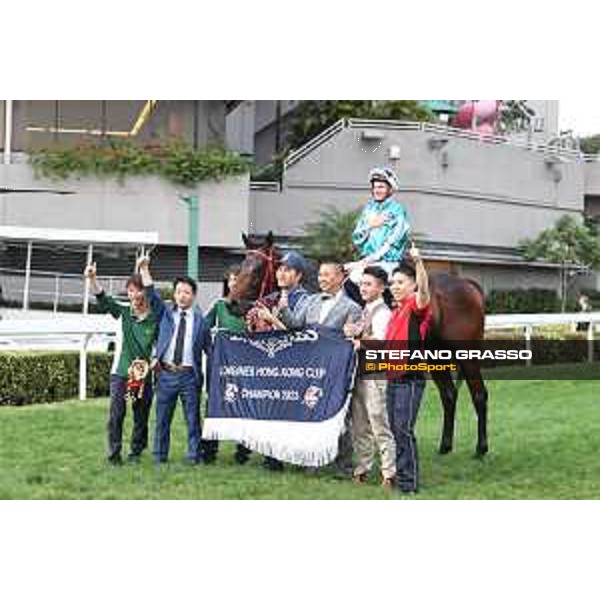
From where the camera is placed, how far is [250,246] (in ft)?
22.5

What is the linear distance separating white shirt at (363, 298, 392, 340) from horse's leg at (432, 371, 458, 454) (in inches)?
15.4

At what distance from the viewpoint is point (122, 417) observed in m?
7.04

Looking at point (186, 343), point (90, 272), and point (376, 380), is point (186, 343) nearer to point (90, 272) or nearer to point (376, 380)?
point (90, 272)

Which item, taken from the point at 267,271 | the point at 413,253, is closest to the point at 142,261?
the point at 267,271

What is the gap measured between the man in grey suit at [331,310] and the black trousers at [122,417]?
1.01 m

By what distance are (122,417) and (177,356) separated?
0.49m

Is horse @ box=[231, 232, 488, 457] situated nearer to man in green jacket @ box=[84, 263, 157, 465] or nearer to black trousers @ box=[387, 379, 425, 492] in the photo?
black trousers @ box=[387, 379, 425, 492]

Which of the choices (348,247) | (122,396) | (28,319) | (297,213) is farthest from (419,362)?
(28,319)

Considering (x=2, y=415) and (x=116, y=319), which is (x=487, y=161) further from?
(x=2, y=415)

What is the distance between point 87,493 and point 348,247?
205cm

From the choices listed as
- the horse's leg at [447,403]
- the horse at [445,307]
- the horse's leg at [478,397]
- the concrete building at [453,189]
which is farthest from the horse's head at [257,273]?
the horse's leg at [478,397]

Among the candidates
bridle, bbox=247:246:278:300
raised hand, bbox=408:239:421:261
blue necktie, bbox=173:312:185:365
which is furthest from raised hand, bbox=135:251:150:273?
raised hand, bbox=408:239:421:261

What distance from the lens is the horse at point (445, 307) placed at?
6.76 meters

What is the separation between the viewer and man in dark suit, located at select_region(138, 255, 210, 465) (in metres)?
7.04
